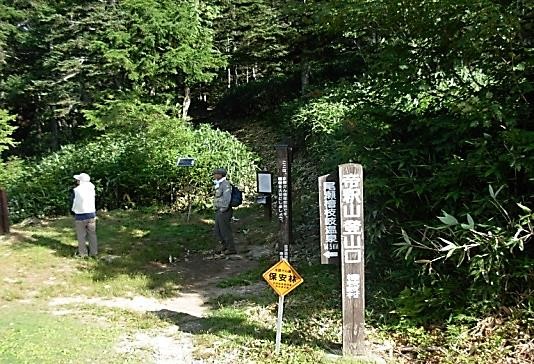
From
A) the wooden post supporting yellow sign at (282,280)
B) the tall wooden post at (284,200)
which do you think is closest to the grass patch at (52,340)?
the wooden post supporting yellow sign at (282,280)

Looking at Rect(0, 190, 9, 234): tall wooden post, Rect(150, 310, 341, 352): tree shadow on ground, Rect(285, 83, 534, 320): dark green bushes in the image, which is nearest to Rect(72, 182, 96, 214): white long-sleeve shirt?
Rect(0, 190, 9, 234): tall wooden post

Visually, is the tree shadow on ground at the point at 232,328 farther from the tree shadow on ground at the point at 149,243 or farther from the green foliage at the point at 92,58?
the green foliage at the point at 92,58

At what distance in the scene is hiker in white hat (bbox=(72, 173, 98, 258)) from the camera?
8.68 meters

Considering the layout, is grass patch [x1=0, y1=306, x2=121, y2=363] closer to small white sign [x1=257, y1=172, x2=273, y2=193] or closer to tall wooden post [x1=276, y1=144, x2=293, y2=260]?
tall wooden post [x1=276, y1=144, x2=293, y2=260]

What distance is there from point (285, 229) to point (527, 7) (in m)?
3.88

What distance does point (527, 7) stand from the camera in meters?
4.85

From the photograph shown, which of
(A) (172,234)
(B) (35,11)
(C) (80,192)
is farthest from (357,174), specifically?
(B) (35,11)

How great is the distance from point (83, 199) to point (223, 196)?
92.2 inches

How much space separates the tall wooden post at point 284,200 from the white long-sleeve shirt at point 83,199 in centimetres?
338

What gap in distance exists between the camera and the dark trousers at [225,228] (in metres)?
8.84

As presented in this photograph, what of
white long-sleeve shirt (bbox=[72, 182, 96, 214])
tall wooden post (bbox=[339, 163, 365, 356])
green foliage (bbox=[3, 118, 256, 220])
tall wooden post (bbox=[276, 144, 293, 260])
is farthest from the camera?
green foliage (bbox=[3, 118, 256, 220])

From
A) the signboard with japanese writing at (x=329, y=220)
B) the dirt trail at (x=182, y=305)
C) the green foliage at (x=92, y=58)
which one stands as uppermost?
the green foliage at (x=92, y=58)

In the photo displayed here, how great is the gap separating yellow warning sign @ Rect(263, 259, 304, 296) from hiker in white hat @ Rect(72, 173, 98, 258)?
4.97 m

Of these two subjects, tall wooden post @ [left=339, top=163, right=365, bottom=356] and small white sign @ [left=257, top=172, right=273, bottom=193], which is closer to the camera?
tall wooden post @ [left=339, top=163, right=365, bottom=356]
